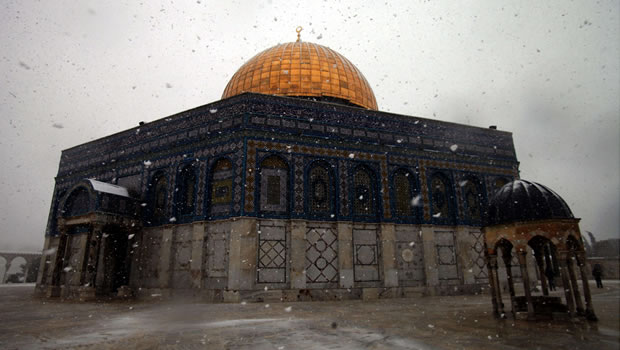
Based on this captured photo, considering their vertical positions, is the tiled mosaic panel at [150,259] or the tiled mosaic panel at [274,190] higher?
the tiled mosaic panel at [274,190]

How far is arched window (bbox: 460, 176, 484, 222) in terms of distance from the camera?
16.9 m

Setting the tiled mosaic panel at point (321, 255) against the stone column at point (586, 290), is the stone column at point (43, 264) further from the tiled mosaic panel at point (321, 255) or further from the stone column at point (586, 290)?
the stone column at point (586, 290)

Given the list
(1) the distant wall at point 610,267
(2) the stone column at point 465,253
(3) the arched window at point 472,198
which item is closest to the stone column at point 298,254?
(2) the stone column at point 465,253

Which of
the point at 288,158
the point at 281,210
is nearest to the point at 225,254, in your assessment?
the point at 281,210

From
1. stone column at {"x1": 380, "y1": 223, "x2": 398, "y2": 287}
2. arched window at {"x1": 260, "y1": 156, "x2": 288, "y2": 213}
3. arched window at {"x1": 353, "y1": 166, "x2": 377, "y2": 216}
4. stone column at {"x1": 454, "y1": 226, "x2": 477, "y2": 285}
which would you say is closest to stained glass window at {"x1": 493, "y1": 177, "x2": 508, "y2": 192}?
stone column at {"x1": 454, "y1": 226, "x2": 477, "y2": 285}

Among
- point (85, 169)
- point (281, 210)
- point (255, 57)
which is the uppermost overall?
point (255, 57)

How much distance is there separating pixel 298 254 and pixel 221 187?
405 cm

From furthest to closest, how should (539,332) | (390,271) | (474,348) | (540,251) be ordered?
(390,271), (540,251), (539,332), (474,348)

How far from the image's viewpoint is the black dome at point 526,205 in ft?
23.3

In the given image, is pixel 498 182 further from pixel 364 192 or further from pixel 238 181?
pixel 238 181

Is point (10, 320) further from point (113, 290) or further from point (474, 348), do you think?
point (474, 348)

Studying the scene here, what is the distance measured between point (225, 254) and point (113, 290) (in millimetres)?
6321

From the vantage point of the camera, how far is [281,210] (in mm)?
13844

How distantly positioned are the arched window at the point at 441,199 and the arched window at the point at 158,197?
11.9 m
